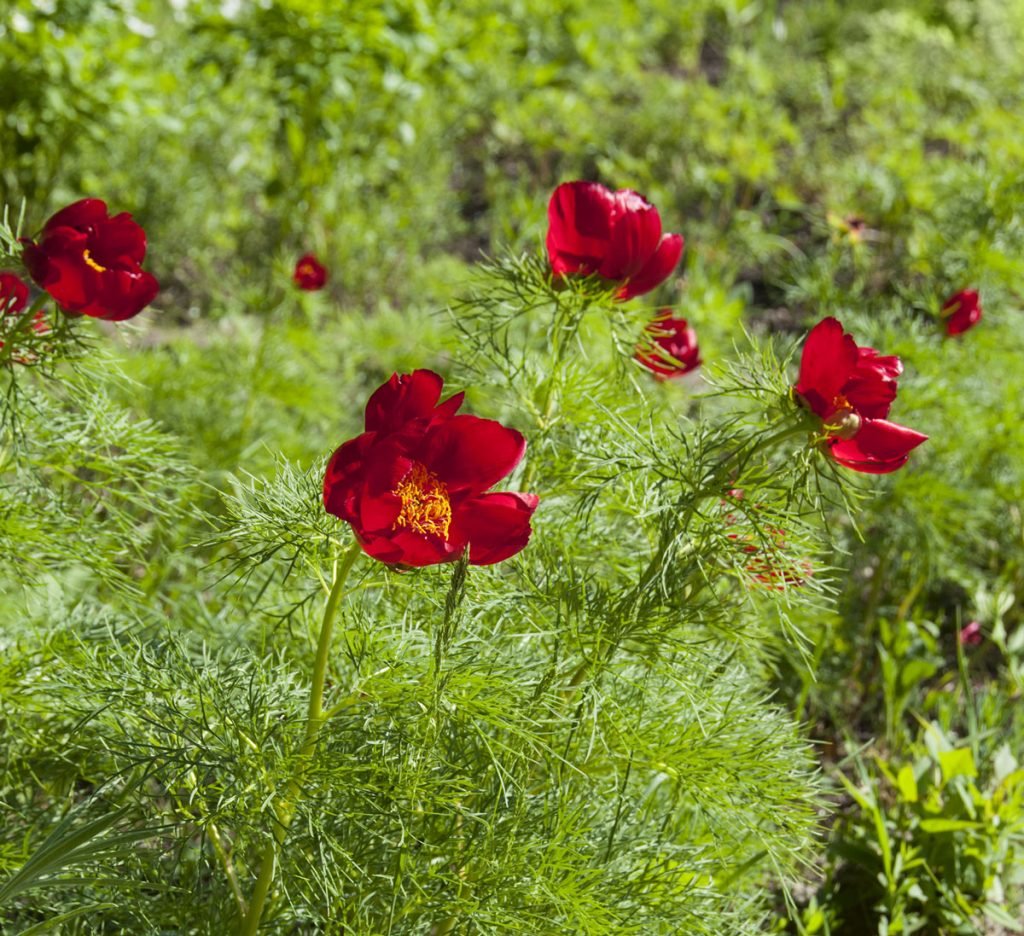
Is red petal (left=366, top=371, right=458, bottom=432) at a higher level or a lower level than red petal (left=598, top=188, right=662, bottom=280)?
lower

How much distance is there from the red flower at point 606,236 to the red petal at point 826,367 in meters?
0.26

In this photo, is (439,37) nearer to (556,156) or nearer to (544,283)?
(556,156)

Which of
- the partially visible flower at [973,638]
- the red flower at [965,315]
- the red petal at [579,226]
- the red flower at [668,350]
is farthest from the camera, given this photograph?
the partially visible flower at [973,638]

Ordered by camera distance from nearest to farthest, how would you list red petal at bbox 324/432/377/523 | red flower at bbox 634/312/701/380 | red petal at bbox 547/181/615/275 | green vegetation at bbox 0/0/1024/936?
1. red petal at bbox 324/432/377/523
2. green vegetation at bbox 0/0/1024/936
3. red petal at bbox 547/181/615/275
4. red flower at bbox 634/312/701/380

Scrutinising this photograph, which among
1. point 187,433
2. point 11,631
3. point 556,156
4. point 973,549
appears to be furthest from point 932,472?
point 556,156

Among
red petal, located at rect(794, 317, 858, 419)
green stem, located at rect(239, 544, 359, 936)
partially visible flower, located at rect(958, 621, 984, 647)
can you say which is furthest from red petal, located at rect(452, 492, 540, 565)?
partially visible flower, located at rect(958, 621, 984, 647)

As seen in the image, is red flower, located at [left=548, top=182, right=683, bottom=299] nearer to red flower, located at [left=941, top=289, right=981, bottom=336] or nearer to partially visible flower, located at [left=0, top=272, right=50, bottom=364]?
partially visible flower, located at [left=0, top=272, right=50, bottom=364]

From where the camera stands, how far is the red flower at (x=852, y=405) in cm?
111

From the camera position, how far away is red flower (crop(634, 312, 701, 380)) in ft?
4.79

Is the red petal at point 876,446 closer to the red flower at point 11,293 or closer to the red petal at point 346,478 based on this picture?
the red petal at point 346,478

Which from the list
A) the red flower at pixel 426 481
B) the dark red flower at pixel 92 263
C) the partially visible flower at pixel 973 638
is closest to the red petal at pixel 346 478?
the red flower at pixel 426 481

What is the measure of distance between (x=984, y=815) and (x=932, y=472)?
2.53 ft

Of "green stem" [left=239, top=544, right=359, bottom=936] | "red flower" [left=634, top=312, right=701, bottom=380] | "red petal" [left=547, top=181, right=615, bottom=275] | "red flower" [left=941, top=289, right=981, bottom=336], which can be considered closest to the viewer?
"green stem" [left=239, top=544, right=359, bottom=936]

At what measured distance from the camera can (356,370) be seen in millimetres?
3387
